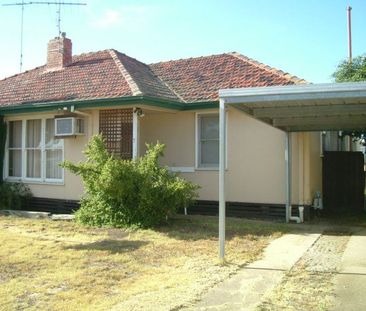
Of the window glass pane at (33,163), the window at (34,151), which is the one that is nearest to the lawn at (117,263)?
the window at (34,151)

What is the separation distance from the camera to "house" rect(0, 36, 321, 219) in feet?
38.8

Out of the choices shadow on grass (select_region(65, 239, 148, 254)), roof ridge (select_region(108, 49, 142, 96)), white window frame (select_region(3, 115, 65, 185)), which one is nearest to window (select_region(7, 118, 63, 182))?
white window frame (select_region(3, 115, 65, 185))

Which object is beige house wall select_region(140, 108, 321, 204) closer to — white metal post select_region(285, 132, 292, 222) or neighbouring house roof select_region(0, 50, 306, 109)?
white metal post select_region(285, 132, 292, 222)

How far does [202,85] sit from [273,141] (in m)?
2.83

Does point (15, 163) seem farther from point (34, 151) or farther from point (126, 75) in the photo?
point (126, 75)

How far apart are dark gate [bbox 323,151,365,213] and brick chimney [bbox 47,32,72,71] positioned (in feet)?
29.8

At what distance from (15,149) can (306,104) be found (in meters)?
9.82

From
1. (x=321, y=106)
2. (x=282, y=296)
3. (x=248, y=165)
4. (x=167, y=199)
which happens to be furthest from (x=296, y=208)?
(x=282, y=296)

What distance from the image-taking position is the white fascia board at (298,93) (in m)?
6.35

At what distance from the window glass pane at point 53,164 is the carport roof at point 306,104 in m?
6.48

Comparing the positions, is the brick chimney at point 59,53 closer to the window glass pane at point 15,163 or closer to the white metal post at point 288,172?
the window glass pane at point 15,163

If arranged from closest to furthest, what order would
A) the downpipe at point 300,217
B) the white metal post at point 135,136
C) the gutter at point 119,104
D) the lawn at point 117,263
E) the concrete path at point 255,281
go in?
the concrete path at point 255,281, the lawn at point 117,263, the downpipe at point 300,217, the gutter at point 119,104, the white metal post at point 135,136

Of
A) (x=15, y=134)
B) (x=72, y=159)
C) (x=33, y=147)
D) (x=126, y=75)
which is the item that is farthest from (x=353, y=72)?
(x=15, y=134)

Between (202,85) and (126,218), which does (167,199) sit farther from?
(202,85)
